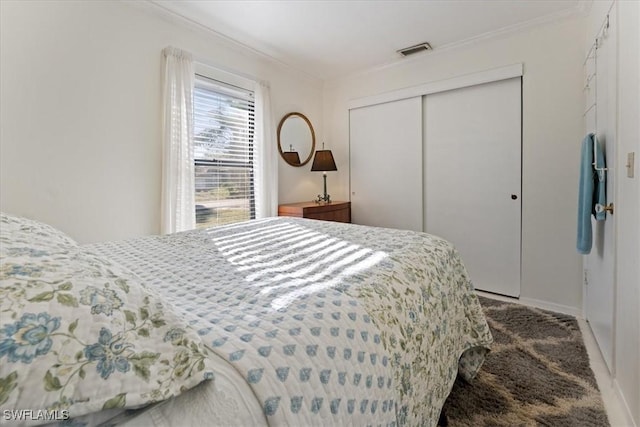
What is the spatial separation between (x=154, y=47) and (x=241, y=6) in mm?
786

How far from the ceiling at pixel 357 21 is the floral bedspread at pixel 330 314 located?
1951mm

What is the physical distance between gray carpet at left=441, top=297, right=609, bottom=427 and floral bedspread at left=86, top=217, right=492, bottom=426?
166mm

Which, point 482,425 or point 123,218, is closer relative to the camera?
point 482,425

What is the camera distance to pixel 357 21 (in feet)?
8.82

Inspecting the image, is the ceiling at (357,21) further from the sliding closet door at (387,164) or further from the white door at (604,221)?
the white door at (604,221)

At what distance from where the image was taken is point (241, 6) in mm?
2463

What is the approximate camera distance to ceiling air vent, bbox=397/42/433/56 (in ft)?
10.2

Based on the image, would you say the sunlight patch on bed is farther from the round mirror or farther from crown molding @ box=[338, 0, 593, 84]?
crown molding @ box=[338, 0, 593, 84]

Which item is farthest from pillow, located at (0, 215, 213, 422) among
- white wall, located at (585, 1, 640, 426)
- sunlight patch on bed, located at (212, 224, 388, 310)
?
white wall, located at (585, 1, 640, 426)

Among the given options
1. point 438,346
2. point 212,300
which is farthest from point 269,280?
point 438,346

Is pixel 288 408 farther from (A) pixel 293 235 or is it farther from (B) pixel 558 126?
(B) pixel 558 126

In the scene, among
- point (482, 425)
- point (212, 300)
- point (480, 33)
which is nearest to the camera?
point (212, 300)

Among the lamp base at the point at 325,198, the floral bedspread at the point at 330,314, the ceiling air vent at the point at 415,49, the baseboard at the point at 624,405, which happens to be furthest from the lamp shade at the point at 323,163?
the baseboard at the point at 624,405

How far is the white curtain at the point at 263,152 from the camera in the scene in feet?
10.8
